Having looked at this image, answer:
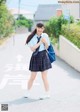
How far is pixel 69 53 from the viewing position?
16.9 metres

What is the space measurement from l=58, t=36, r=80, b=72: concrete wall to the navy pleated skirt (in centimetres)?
547

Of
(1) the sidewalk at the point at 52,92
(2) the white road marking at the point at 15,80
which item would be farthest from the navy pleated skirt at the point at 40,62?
(2) the white road marking at the point at 15,80

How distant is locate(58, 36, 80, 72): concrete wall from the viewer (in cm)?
1507

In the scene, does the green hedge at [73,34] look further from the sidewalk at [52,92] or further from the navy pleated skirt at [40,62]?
the navy pleated skirt at [40,62]

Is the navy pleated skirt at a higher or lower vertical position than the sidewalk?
higher

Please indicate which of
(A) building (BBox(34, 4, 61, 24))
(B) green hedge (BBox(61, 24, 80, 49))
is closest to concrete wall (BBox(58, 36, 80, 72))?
(B) green hedge (BBox(61, 24, 80, 49))

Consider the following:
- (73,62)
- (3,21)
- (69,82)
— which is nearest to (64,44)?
(73,62)

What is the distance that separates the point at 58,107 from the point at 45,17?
8641 centimetres

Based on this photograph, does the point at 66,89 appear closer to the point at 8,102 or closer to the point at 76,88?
the point at 76,88

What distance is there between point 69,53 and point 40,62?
7.83 meters

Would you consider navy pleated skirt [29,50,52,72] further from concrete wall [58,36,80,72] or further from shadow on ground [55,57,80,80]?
concrete wall [58,36,80,72]

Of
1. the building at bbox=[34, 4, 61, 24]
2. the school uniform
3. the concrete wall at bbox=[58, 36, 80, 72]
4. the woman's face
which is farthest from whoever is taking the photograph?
the building at bbox=[34, 4, 61, 24]

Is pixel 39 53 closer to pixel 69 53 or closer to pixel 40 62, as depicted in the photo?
pixel 40 62

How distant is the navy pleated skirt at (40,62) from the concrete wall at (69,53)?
547 centimetres
